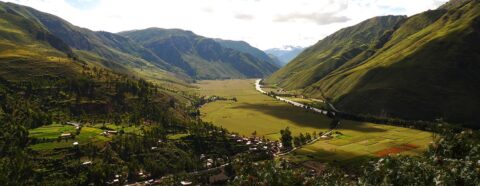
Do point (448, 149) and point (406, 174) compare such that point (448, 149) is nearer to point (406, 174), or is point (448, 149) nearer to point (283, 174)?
point (406, 174)

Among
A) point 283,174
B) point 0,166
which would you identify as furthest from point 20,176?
point 283,174

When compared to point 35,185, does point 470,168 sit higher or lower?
higher

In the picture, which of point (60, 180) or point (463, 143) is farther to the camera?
point (60, 180)

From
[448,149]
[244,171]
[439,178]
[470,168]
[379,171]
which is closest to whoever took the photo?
[439,178]

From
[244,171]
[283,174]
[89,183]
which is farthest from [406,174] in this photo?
[89,183]

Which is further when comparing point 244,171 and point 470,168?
point 244,171

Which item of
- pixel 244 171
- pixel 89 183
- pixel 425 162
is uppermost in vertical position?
pixel 425 162

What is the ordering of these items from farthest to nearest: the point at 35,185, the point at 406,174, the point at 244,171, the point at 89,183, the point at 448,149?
the point at 89,183, the point at 35,185, the point at 244,171, the point at 448,149, the point at 406,174

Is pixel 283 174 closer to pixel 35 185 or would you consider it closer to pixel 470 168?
pixel 470 168

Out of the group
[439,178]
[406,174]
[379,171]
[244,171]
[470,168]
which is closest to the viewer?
[439,178]
